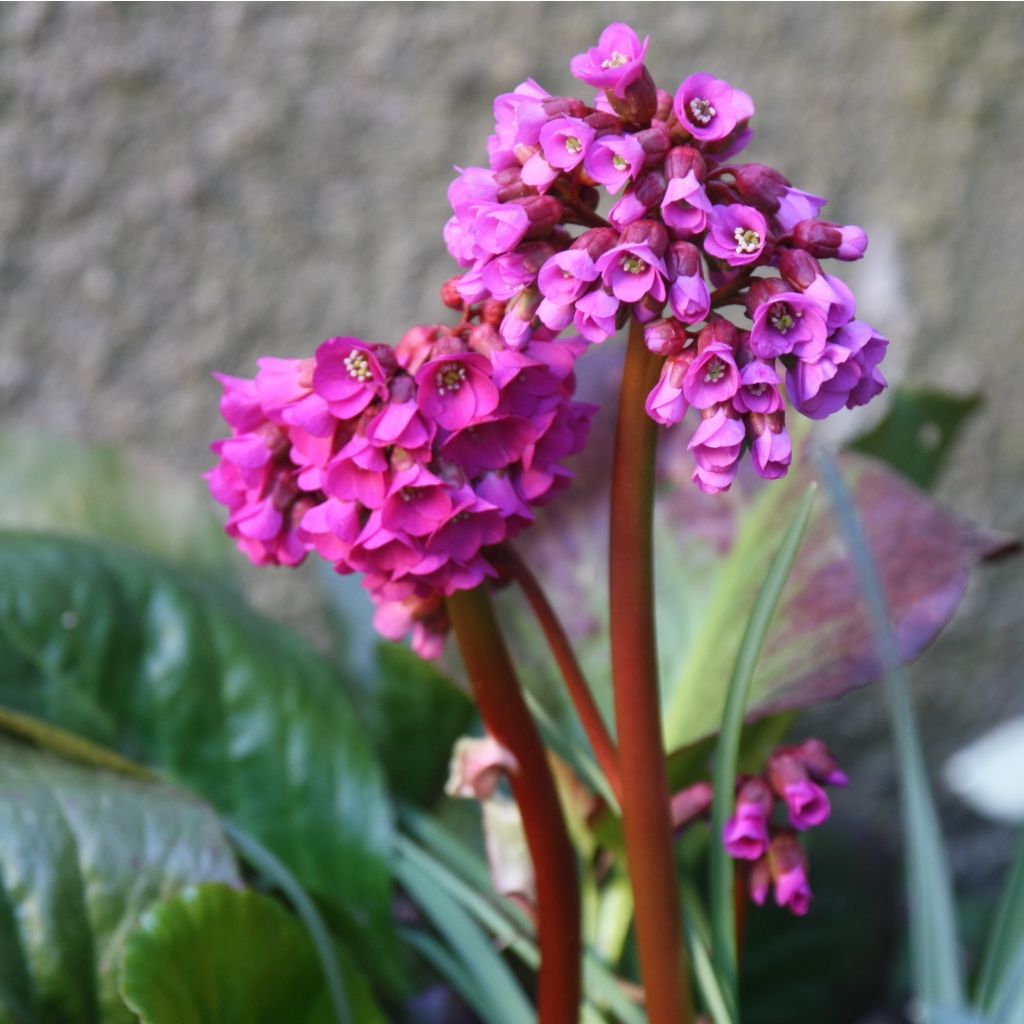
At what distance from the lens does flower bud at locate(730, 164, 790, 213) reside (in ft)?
1.08

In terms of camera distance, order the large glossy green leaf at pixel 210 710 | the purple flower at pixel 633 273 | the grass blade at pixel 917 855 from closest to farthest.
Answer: the purple flower at pixel 633 273, the grass blade at pixel 917 855, the large glossy green leaf at pixel 210 710

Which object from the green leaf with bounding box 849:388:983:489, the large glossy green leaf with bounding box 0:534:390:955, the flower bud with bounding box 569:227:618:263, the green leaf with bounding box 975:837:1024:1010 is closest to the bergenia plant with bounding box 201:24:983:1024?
the flower bud with bounding box 569:227:618:263

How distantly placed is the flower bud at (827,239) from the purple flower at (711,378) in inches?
1.7

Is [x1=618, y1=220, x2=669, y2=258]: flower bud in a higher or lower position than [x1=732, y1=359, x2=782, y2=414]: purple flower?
higher

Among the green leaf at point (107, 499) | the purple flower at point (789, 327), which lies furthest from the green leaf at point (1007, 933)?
the green leaf at point (107, 499)

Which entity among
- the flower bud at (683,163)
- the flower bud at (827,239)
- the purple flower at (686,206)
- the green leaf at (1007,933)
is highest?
the flower bud at (683,163)

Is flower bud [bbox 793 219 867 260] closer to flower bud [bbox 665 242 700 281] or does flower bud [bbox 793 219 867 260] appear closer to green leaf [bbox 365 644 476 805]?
flower bud [bbox 665 242 700 281]

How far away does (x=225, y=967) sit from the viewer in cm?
46

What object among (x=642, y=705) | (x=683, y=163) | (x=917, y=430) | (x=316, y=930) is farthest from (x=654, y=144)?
(x=917, y=430)

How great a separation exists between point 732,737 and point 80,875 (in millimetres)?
260

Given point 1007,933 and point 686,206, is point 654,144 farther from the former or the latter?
point 1007,933

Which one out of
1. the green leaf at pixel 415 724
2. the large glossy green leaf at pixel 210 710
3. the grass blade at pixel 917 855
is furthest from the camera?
the green leaf at pixel 415 724

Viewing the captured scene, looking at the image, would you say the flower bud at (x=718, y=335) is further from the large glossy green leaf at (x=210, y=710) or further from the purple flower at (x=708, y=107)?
the large glossy green leaf at (x=210, y=710)

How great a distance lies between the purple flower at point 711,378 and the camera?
30cm
